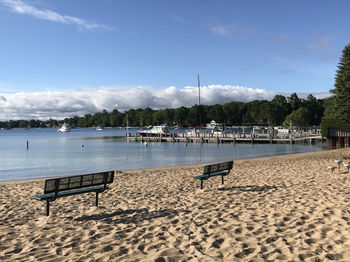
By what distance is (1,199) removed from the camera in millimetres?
11359

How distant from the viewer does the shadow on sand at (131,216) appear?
7.88m

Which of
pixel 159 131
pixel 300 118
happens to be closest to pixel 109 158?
pixel 159 131

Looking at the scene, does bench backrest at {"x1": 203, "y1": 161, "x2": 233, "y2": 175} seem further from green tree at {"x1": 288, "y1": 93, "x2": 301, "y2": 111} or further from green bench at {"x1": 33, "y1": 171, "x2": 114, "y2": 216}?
green tree at {"x1": 288, "y1": 93, "x2": 301, "y2": 111}

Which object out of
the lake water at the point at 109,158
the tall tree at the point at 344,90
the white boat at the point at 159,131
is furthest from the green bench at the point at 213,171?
the white boat at the point at 159,131

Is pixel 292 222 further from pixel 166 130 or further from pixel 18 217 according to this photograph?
pixel 166 130

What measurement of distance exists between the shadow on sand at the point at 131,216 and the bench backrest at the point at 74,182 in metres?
1.12

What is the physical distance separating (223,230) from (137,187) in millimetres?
7062

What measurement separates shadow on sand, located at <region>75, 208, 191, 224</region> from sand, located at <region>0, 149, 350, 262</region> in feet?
0.08

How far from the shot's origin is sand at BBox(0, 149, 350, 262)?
18.3ft

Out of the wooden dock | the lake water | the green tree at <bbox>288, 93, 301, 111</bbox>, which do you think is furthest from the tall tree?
the green tree at <bbox>288, 93, 301, 111</bbox>

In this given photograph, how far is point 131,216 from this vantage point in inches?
324

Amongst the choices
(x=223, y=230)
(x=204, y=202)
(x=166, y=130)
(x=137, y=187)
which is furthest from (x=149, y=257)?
(x=166, y=130)

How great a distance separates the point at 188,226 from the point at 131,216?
1.84 metres

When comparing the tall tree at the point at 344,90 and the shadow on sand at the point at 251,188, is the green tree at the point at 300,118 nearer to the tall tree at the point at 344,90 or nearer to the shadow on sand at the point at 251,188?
the tall tree at the point at 344,90
